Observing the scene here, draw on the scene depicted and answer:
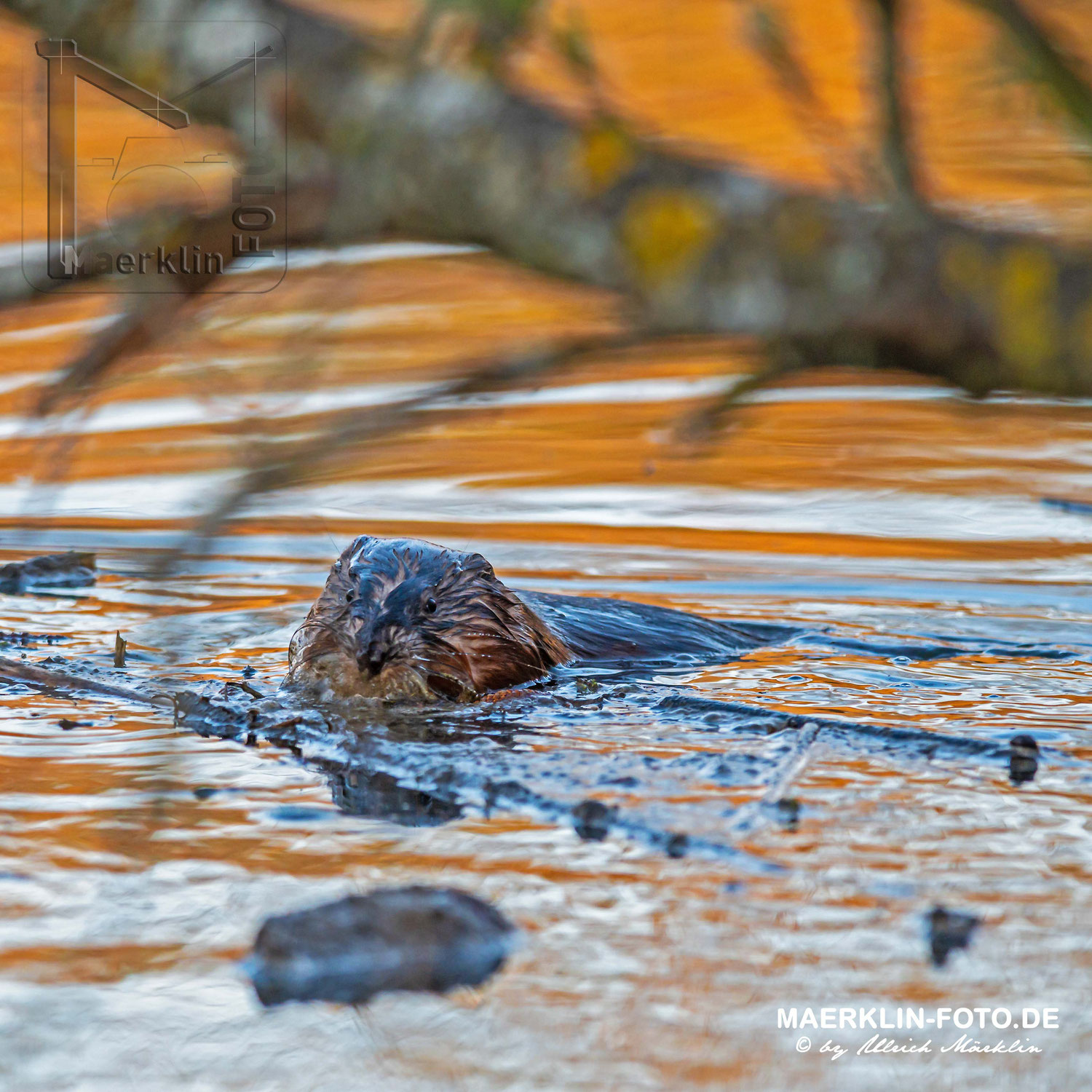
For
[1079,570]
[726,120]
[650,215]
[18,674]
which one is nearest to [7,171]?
[726,120]

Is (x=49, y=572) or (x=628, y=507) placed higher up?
(x=628, y=507)

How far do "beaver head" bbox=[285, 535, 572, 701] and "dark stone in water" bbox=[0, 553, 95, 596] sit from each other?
218cm

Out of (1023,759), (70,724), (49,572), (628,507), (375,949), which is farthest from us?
(628,507)

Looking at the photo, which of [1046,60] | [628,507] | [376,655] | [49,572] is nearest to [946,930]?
[1046,60]

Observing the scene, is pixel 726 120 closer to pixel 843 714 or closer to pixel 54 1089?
pixel 843 714

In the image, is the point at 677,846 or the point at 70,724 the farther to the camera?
the point at 70,724

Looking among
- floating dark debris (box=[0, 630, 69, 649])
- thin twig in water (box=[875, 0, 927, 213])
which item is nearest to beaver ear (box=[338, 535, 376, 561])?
floating dark debris (box=[0, 630, 69, 649])

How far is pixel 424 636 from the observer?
15.1ft

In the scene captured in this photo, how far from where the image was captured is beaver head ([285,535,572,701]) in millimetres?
4445

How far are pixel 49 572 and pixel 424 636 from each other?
2.64m

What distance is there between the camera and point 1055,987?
246 cm
